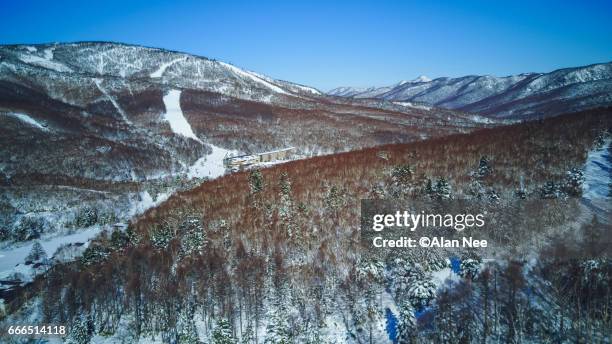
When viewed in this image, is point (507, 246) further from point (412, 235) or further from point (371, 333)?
point (371, 333)

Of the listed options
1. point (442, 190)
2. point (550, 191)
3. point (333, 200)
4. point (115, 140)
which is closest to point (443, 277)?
point (442, 190)

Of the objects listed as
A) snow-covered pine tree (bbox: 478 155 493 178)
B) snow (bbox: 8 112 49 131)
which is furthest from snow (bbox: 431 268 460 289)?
snow (bbox: 8 112 49 131)

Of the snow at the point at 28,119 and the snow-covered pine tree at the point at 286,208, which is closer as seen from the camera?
the snow-covered pine tree at the point at 286,208

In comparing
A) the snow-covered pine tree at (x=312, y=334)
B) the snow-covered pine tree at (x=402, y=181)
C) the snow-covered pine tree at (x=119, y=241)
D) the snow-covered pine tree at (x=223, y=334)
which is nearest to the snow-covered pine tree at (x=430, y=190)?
the snow-covered pine tree at (x=402, y=181)

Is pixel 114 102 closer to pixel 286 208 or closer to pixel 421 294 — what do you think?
pixel 286 208

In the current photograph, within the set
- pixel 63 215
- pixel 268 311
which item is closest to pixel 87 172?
pixel 63 215

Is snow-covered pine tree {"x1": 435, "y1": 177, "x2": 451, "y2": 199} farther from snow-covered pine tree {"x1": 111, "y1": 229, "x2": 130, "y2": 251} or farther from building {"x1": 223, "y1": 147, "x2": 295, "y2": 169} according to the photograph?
building {"x1": 223, "y1": 147, "x2": 295, "y2": 169}

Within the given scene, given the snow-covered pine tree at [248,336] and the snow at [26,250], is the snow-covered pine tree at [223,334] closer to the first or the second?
the snow-covered pine tree at [248,336]
